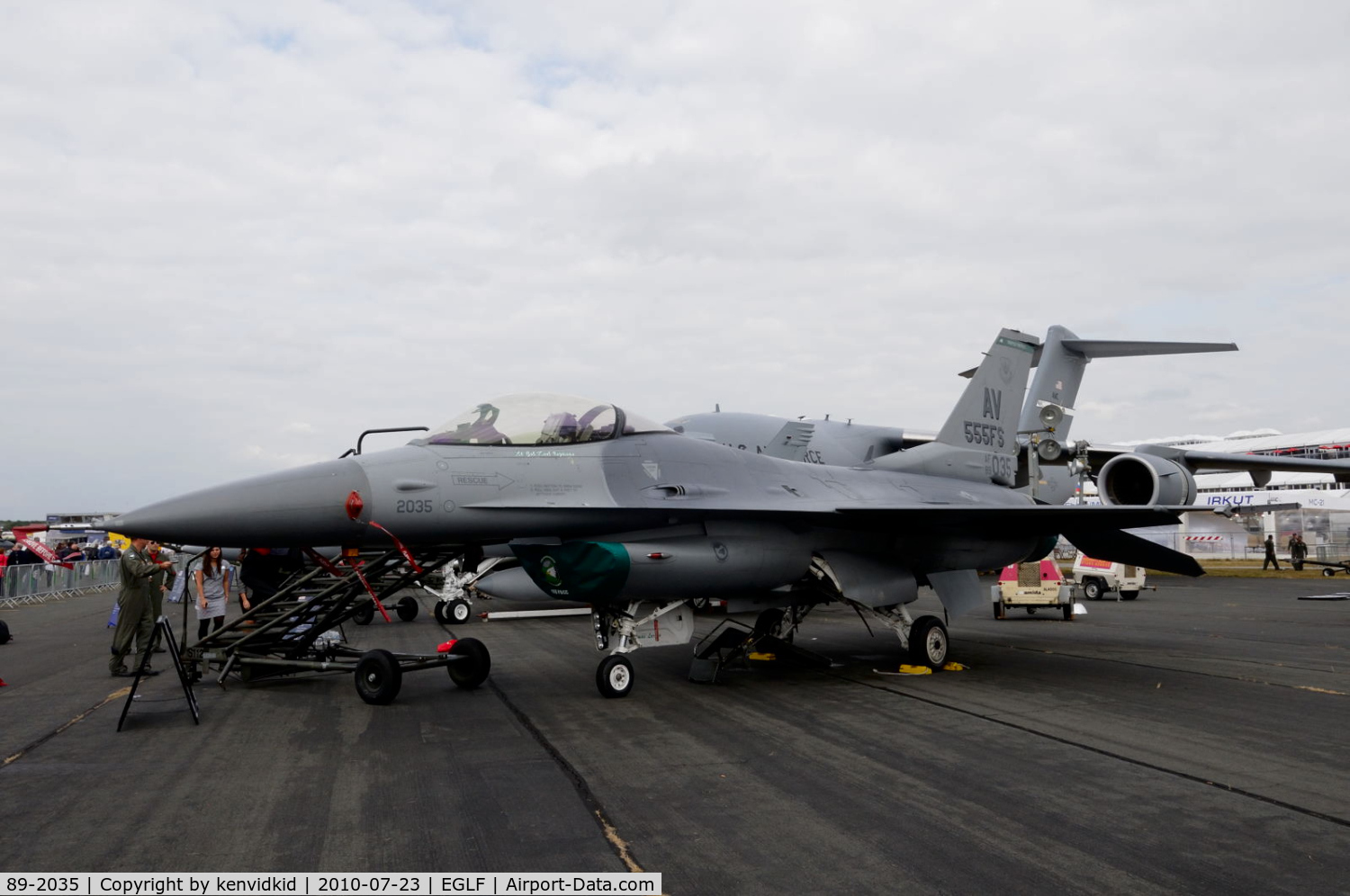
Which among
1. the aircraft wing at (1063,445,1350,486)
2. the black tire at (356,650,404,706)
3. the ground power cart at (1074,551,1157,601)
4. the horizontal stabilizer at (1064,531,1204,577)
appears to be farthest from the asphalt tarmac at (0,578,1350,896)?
the ground power cart at (1074,551,1157,601)

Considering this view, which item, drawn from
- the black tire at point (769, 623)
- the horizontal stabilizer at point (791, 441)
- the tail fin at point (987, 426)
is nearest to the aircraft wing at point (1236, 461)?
the tail fin at point (987, 426)

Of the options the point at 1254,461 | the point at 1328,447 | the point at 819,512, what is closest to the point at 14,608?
the point at 819,512

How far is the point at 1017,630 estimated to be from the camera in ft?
49.0

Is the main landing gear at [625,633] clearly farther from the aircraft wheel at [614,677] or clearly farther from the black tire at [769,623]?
the black tire at [769,623]

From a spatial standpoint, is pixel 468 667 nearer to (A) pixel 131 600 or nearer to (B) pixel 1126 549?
(A) pixel 131 600

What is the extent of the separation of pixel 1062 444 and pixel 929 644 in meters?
6.95

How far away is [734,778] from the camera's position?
5215 mm

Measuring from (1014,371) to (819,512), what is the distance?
17.5 feet

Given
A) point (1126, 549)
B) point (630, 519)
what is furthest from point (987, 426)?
point (630, 519)

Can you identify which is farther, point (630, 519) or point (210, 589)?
point (210, 589)

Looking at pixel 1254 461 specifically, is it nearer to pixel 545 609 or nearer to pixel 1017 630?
pixel 1017 630

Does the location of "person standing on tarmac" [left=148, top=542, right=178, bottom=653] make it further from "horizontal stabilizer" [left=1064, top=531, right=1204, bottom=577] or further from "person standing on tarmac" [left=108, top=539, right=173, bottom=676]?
"horizontal stabilizer" [left=1064, top=531, right=1204, bottom=577]

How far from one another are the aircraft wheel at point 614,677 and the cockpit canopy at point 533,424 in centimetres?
204

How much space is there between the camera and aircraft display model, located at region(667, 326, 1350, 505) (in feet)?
45.8
